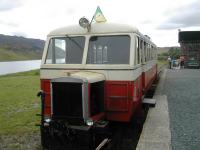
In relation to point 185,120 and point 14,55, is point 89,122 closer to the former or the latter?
point 185,120

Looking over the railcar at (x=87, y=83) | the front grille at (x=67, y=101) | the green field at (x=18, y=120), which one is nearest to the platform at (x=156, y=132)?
the railcar at (x=87, y=83)

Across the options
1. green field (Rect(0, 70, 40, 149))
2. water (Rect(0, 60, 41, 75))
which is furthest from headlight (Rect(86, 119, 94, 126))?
water (Rect(0, 60, 41, 75))

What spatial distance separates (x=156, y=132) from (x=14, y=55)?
17463 cm

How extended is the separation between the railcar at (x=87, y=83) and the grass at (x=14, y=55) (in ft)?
518

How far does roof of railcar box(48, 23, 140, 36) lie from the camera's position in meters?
7.90

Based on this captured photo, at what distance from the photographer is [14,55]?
176 m

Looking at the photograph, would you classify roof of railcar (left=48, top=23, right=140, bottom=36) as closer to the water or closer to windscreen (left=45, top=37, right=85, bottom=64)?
windscreen (left=45, top=37, right=85, bottom=64)

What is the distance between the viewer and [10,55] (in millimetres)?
175000

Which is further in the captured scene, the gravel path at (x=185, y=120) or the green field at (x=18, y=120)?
the green field at (x=18, y=120)

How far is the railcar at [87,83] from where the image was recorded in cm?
668

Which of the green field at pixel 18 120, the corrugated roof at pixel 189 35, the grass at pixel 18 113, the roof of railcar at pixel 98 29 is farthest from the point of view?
the corrugated roof at pixel 189 35

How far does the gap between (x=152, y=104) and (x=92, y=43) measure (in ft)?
8.94

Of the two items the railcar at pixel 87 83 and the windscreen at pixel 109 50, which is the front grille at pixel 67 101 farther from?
the windscreen at pixel 109 50

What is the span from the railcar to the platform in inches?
22.5
